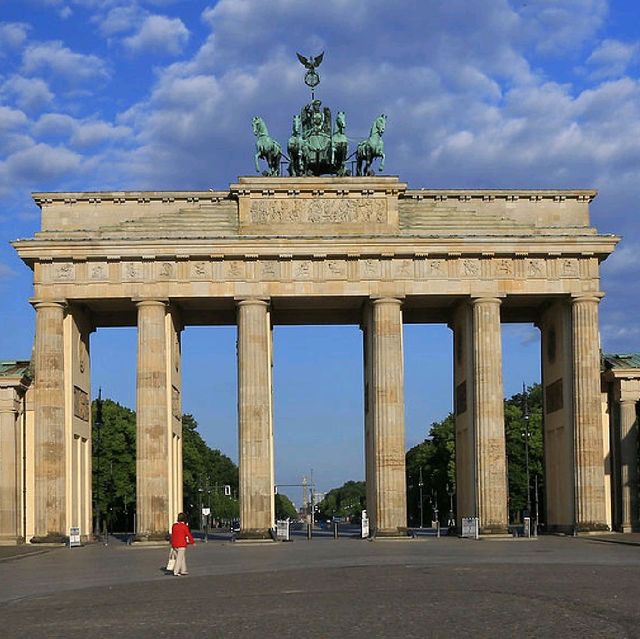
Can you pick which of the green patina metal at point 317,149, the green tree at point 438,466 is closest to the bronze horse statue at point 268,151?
the green patina metal at point 317,149

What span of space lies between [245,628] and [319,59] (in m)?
53.4

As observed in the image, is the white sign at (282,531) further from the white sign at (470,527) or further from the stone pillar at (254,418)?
the white sign at (470,527)

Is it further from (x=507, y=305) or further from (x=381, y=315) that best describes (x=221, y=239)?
(x=507, y=305)

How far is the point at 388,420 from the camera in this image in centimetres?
6203

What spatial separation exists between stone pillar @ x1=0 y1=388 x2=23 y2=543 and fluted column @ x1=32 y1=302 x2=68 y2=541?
93cm

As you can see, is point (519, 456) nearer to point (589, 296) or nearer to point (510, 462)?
point (510, 462)

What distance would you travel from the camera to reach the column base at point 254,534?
60263 mm

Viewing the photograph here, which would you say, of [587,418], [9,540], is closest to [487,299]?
[587,418]

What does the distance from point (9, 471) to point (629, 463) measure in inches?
1227

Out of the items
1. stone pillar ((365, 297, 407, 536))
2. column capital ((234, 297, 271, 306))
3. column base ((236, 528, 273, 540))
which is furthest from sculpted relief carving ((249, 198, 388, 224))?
column base ((236, 528, 273, 540))

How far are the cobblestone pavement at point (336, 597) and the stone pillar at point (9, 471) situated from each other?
18974 millimetres

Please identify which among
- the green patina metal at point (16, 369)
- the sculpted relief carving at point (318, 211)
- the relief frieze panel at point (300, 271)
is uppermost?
the sculpted relief carving at point (318, 211)

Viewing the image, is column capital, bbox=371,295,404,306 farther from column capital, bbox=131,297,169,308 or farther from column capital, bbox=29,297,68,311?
column capital, bbox=29,297,68,311

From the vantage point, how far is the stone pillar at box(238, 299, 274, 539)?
6153cm
